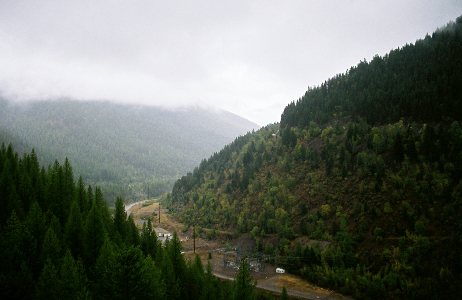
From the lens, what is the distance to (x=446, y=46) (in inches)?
3740

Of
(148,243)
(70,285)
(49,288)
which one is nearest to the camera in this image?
(70,285)

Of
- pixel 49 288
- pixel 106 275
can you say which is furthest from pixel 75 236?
pixel 106 275

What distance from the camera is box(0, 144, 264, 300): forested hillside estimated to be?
21.7 meters

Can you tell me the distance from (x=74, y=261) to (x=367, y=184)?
233 ft

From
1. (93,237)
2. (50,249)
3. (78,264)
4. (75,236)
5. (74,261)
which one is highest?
(75,236)

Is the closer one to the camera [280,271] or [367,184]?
[280,271]

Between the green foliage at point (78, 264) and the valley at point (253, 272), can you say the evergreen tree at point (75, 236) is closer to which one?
the green foliage at point (78, 264)

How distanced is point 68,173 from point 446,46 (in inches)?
5265

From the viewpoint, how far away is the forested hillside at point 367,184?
5284cm

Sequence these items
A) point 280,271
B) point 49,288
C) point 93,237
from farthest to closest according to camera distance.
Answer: point 280,271
point 93,237
point 49,288

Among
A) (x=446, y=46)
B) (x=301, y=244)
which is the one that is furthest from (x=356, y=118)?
(x=301, y=244)

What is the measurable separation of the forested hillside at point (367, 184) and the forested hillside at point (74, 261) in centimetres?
3596

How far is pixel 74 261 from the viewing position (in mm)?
28750

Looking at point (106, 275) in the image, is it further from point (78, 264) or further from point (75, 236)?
point (75, 236)
